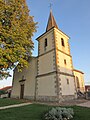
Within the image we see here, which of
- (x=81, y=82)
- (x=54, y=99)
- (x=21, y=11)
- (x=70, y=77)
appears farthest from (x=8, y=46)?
(x=81, y=82)

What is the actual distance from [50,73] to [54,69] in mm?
779

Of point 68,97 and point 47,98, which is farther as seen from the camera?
point 68,97

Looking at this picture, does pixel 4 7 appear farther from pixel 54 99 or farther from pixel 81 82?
pixel 81 82

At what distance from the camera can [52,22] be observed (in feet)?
61.5

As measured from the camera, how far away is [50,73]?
13805 millimetres

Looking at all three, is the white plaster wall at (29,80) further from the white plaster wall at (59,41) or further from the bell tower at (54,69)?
the white plaster wall at (59,41)

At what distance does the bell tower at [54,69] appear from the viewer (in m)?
12.9

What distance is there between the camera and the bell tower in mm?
12905

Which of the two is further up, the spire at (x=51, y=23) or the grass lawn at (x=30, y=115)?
the spire at (x=51, y=23)

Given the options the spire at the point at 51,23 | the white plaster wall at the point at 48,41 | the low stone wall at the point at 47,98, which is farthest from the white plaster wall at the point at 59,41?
the low stone wall at the point at 47,98

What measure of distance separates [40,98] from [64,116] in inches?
357

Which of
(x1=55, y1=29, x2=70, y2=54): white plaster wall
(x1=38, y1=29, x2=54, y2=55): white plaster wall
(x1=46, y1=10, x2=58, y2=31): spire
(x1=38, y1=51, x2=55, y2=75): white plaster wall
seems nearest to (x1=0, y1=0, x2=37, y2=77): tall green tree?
(x1=38, y1=51, x2=55, y2=75): white plaster wall

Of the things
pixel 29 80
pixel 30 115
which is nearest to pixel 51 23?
pixel 29 80

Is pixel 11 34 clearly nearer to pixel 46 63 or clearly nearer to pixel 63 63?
pixel 46 63
